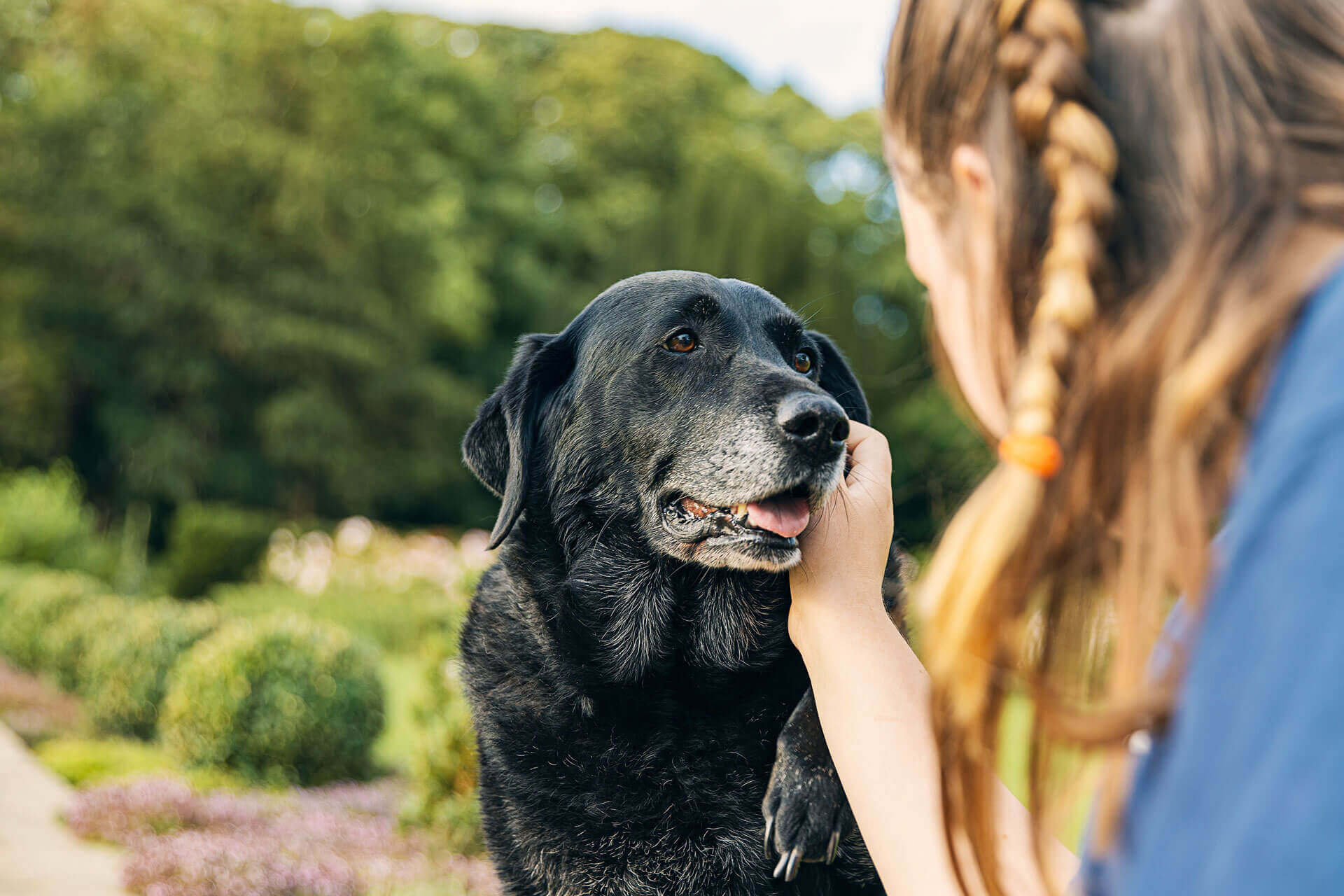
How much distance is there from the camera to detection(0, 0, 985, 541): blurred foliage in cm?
2069

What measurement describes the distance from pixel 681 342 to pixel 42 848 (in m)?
4.30

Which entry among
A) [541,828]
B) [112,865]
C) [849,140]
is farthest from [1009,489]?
[849,140]

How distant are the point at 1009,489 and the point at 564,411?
66.5 inches

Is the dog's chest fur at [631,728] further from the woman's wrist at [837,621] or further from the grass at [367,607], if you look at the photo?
the grass at [367,607]

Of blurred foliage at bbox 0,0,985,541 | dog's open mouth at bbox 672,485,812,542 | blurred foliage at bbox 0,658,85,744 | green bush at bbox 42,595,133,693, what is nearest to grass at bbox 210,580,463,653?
green bush at bbox 42,595,133,693

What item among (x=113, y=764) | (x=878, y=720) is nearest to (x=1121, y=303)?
(x=878, y=720)

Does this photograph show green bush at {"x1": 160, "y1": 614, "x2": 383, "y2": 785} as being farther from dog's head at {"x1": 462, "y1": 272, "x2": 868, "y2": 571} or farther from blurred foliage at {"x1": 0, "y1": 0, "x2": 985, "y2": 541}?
blurred foliage at {"x1": 0, "y1": 0, "x2": 985, "y2": 541}

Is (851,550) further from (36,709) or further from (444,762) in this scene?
(36,709)

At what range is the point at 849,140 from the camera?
27297 mm

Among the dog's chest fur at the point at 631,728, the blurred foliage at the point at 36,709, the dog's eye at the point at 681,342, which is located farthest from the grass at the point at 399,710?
the dog's eye at the point at 681,342

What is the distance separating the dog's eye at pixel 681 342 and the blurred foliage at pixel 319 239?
16.0 metres

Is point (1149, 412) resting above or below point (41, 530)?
above

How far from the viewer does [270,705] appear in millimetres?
6500

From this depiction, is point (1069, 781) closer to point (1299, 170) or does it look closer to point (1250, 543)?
point (1250, 543)
